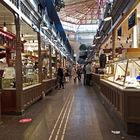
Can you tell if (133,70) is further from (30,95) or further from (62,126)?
(30,95)

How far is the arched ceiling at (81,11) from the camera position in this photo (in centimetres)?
2336

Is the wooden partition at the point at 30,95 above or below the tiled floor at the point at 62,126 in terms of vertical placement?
above

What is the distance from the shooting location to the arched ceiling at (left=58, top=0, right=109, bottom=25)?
920 inches

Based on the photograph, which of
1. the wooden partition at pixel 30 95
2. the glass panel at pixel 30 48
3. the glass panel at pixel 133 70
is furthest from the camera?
the glass panel at pixel 30 48

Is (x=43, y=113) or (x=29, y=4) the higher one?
(x=29, y=4)

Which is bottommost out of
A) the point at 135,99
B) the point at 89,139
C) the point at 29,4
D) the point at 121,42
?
the point at 89,139

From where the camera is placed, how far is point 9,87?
26.8ft

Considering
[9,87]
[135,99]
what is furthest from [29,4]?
[135,99]

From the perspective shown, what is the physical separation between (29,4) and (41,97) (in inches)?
163

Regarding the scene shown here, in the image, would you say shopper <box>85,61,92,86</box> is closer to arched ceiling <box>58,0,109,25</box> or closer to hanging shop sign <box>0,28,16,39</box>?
arched ceiling <box>58,0,109,25</box>

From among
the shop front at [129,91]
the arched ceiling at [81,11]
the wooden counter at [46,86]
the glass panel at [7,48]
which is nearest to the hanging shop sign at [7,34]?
the glass panel at [7,48]

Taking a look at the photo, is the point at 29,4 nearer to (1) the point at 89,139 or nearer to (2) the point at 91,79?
(1) the point at 89,139

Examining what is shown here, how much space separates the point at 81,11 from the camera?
31.2 metres

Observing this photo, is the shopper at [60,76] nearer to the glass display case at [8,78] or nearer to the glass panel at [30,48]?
the glass panel at [30,48]
